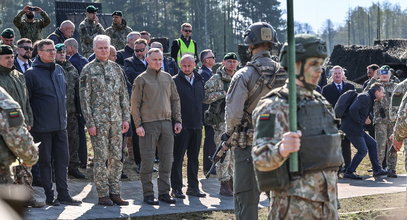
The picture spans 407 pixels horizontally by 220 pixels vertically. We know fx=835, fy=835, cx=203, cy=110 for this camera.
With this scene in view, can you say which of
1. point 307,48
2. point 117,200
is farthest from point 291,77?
point 117,200

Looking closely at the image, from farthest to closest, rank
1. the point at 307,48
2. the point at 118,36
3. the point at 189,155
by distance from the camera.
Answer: the point at 118,36
the point at 189,155
the point at 307,48

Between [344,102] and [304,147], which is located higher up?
[304,147]

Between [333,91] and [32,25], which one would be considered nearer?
[333,91]

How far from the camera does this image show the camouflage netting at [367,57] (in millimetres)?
25953

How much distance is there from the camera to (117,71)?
11.1m

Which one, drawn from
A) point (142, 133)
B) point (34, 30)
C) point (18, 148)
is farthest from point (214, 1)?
point (18, 148)

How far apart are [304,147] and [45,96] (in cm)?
607

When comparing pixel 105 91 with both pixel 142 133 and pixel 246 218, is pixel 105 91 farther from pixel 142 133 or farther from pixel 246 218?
pixel 246 218

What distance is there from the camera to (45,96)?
10.8 m

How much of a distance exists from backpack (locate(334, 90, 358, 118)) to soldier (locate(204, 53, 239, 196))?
3.11 meters

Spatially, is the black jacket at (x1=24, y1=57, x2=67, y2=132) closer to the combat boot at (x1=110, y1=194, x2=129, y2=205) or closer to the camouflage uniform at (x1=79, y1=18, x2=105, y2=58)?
the combat boot at (x1=110, y1=194, x2=129, y2=205)

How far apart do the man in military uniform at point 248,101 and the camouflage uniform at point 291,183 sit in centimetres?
208

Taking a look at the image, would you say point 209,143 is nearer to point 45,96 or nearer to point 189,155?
point 189,155

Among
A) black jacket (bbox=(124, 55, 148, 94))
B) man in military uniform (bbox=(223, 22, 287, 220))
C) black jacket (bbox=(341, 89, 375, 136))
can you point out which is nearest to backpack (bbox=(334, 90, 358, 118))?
black jacket (bbox=(341, 89, 375, 136))
